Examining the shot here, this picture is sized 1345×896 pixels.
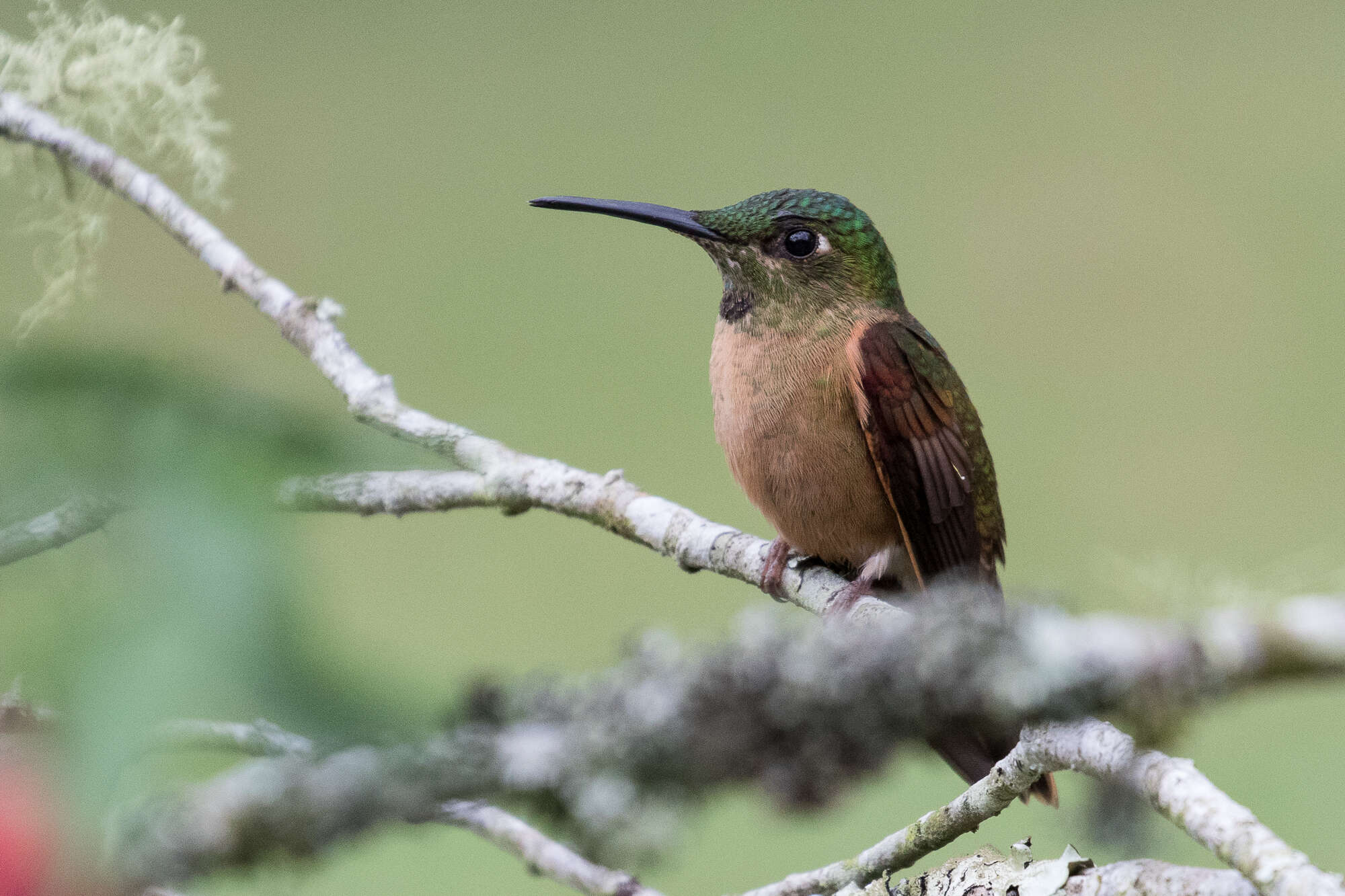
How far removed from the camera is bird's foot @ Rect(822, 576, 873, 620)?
2.49 ft

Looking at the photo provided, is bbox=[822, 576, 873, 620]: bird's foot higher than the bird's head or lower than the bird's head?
lower

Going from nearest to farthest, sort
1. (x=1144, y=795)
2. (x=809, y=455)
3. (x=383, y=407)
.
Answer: (x=1144, y=795), (x=383, y=407), (x=809, y=455)

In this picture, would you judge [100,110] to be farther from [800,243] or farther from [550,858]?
[550,858]

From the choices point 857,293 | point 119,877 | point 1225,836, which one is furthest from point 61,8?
point 1225,836

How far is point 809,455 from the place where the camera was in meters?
0.81

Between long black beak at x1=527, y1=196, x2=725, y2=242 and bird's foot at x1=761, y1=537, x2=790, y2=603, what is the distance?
26 cm

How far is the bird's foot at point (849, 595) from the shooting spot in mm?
760

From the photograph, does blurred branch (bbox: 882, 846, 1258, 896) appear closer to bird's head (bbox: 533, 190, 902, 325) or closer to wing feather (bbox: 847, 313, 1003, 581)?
wing feather (bbox: 847, 313, 1003, 581)

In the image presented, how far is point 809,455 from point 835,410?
0.04 metres

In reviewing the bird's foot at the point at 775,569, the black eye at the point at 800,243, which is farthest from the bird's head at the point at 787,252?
the bird's foot at the point at 775,569

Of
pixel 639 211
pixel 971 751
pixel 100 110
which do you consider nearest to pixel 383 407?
pixel 639 211

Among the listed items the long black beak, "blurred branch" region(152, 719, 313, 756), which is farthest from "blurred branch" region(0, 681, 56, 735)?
the long black beak

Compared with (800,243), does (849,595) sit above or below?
below

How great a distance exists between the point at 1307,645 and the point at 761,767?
103 millimetres
